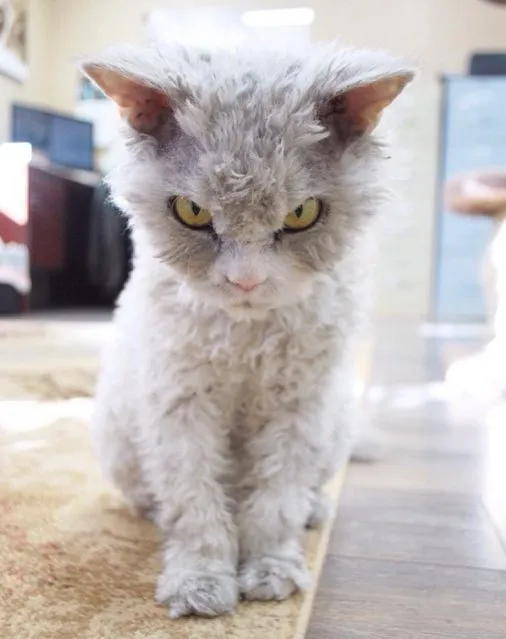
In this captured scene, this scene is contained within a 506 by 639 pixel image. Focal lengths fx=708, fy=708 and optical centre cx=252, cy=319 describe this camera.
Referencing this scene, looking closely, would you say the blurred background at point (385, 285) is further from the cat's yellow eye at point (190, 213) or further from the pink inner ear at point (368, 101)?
the cat's yellow eye at point (190, 213)

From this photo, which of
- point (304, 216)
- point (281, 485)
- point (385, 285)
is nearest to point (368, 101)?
point (304, 216)

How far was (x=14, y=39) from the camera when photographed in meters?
4.78

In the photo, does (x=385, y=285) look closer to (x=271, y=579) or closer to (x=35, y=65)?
(x=35, y=65)

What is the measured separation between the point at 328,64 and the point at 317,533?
66 cm

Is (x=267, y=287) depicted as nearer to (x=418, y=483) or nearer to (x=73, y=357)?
(x=418, y=483)

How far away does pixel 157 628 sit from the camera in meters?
0.77

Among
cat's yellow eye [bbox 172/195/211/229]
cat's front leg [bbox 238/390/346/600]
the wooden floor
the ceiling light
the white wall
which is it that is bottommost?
the wooden floor

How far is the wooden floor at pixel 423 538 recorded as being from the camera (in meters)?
0.83

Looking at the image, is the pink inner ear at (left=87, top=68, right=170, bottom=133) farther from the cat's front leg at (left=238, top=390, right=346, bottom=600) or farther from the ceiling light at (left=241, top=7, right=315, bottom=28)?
the ceiling light at (left=241, top=7, right=315, bottom=28)

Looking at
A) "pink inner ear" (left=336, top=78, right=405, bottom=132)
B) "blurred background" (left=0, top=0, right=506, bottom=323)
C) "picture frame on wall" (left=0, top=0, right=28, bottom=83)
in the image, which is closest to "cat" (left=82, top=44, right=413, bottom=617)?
"pink inner ear" (left=336, top=78, right=405, bottom=132)

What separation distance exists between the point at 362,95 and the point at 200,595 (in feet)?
1.95

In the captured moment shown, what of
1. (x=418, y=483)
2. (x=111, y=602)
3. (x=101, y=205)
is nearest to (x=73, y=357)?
(x=418, y=483)

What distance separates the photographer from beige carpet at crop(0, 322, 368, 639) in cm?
77

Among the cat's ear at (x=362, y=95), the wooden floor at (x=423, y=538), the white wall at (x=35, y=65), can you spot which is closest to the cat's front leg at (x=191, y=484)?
the wooden floor at (x=423, y=538)
